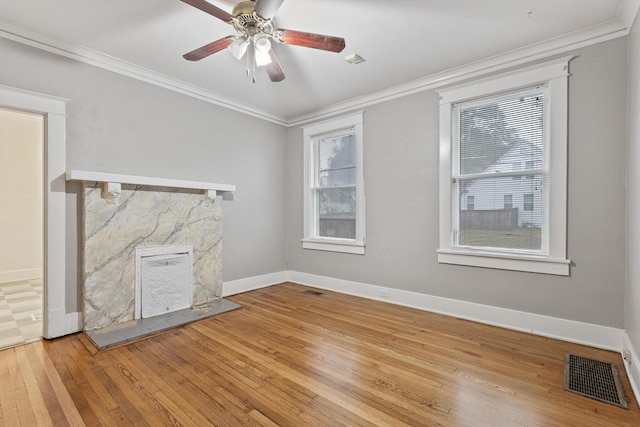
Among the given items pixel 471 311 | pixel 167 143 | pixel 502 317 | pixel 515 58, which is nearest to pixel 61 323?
pixel 167 143

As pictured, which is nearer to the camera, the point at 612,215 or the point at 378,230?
the point at 612,215

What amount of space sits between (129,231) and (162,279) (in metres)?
0.65

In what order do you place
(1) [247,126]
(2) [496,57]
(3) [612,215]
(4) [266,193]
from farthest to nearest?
1. (4) [266,193]
2. (1) [247,126]
3. (2) [496,57]
4. (3) [612,215]

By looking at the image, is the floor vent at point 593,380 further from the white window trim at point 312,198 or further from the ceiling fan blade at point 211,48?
the ceiling fan blade at point 211,48

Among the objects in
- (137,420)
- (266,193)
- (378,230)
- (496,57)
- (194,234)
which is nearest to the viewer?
(137,420)

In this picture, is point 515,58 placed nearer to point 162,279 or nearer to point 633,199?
point 633,199

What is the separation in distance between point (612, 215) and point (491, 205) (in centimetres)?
94

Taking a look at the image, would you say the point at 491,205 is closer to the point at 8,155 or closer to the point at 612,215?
the point at 612,215

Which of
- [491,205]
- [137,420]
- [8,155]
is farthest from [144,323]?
[8,155]

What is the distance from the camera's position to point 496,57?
3.09 meters

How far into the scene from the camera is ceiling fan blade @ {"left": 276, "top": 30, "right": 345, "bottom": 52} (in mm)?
2188

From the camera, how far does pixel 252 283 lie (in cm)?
457

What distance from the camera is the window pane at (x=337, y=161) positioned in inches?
176

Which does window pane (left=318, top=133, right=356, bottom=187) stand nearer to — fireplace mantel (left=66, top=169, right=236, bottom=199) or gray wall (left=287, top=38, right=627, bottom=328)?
gray wall (left=287, top=38, right=627, bottom=328)
